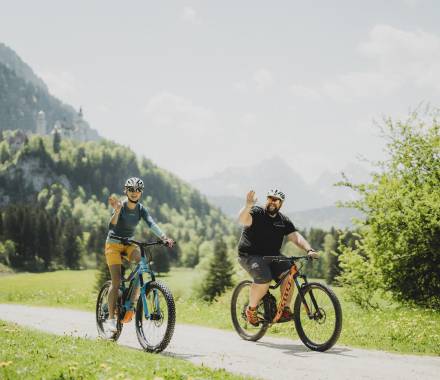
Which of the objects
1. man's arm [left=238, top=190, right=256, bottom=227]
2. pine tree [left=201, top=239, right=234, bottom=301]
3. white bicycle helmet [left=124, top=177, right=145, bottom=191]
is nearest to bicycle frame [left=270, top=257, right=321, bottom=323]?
man's arm [left=238, top=190, right=256, bottom=227]

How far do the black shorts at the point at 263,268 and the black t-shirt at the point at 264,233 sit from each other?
157 mm

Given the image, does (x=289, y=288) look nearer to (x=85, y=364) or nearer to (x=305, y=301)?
(x=305, y=301)

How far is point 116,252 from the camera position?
9.90 metres

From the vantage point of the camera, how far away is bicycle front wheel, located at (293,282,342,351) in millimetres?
8783

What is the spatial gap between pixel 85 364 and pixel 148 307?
7.06ft

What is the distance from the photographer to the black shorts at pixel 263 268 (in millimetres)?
9664

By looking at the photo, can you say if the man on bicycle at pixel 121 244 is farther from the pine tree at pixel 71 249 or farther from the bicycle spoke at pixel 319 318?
the pine tree at pixel 71 249

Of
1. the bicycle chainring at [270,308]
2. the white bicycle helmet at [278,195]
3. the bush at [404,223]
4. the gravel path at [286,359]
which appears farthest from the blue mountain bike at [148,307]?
the bush at [404,223]

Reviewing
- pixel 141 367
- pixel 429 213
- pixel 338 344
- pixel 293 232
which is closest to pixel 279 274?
pixel 293 232

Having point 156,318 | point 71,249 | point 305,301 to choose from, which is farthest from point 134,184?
point 71,249

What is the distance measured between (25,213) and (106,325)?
124975 millimetres

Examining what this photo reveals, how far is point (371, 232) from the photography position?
66.1ft

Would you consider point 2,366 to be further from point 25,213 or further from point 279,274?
point 25,213

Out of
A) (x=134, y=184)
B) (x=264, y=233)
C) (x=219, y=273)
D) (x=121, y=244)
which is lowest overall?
(x=219, y=273)
